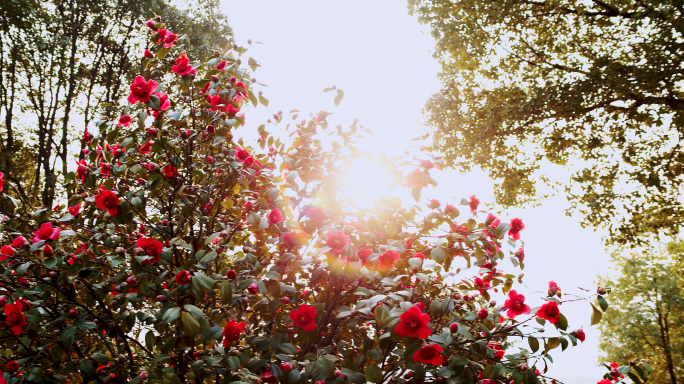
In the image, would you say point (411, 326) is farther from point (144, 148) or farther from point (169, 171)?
point (144, 148)

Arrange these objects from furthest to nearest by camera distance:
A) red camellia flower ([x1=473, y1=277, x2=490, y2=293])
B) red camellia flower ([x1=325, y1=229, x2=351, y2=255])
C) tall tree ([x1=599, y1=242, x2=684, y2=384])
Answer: tall tree ([x1=599, y1=242, x2=684, y2=384]), red camellia flower ([x1=473, y1=277, x2=490, y2=293]), red camellia flower ([x1=325, y1=229, x2=351, y2=255])

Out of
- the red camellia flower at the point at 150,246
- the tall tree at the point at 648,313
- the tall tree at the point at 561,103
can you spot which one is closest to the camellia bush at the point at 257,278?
A: the red camellia flower at the point at 150,246

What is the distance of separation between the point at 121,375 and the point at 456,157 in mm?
6355

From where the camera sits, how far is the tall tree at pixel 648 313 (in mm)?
11539

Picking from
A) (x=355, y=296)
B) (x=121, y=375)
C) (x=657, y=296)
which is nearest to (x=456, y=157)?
(x=355, y=296)

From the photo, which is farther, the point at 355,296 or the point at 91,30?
the point at 91,30

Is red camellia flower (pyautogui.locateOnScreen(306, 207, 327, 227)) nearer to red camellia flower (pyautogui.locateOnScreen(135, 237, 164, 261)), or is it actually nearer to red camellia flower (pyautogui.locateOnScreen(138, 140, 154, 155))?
red camellia flower (pyautogui.locateOnScreen(135, 237, 164, 261))

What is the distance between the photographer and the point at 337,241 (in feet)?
5.16

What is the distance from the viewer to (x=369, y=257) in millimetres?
1649

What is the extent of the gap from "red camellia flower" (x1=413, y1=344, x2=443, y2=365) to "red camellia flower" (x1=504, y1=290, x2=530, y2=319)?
56cm

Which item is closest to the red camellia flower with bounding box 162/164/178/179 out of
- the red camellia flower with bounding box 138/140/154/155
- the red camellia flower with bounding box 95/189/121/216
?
the red camellia flower with bounding box 138/140/154/155

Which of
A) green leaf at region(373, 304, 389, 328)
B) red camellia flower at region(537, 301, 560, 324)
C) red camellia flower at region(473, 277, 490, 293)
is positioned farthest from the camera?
red camellia flower at region(473, 277, 490, 293)

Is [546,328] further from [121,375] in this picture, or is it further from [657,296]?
[657,296]

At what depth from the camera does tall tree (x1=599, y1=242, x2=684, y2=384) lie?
454 inches
